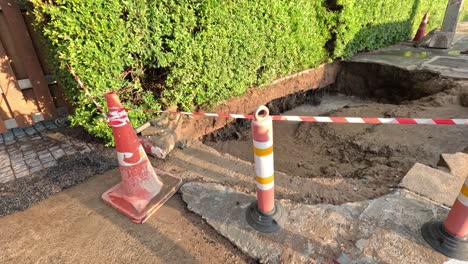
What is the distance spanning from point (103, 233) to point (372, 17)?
9.96 metres

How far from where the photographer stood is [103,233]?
279cm

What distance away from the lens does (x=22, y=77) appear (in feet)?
15.6

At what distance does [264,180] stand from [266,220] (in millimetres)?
463

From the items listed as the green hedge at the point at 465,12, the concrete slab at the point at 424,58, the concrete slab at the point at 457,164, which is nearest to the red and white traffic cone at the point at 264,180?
the concrete slab at the point at 457,164

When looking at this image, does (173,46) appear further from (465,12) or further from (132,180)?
(465,12)

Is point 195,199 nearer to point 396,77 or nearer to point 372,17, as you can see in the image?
point 396,77

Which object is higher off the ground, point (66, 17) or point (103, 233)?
point (66, 17)

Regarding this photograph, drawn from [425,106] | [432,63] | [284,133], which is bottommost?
A: [284,133]

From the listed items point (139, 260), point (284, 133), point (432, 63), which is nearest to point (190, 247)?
point (139, 260)

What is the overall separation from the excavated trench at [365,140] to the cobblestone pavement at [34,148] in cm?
253

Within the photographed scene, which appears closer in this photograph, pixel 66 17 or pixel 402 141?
pixel 66 17

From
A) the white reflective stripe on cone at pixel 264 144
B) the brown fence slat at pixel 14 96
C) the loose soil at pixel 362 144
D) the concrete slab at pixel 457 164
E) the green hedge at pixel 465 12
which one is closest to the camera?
the white reflective stripe on cone at pixel 264 144

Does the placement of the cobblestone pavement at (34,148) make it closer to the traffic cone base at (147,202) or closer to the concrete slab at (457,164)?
the traffic cone base at (147,202)

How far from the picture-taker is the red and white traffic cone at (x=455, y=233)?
2.22 m
